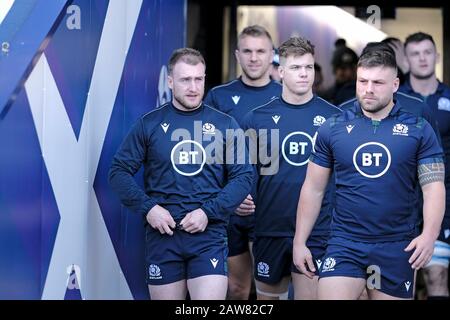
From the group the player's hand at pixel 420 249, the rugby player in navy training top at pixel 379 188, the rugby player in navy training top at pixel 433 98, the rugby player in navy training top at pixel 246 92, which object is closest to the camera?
the player's hand at pixel 420 249

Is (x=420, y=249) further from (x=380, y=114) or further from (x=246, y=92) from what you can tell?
(x=246, y=92)

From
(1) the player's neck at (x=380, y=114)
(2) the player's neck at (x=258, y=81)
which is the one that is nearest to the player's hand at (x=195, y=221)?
(1) the player's neck at (x=380, y=114)

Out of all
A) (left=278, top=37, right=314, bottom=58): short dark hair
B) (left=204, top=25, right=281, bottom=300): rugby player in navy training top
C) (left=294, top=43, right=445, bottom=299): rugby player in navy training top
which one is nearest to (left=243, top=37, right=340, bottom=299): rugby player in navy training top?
(left=278, top=37, right=314, bottom=58): short dark hair

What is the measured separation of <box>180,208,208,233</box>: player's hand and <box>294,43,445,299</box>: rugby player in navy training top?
0.69 metres

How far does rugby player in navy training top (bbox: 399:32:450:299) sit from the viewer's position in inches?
326

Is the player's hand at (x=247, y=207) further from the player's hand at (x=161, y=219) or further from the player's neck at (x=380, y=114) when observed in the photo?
the player's neck at (x=380, y=114)

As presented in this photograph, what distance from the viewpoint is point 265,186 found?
7160mm

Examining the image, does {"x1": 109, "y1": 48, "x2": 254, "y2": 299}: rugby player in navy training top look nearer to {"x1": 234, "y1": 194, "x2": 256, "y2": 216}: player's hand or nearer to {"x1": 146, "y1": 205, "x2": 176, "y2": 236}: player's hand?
{"x1": 146, "y1": 205, "x2": 176, "y2": 236}: player's hand

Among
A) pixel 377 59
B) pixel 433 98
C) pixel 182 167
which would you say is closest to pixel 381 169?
pixel 377 59

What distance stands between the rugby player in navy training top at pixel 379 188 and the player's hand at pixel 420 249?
2cm

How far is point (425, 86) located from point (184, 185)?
2531mm

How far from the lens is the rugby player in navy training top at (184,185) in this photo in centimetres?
646

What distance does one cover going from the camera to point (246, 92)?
A: 7711mm
